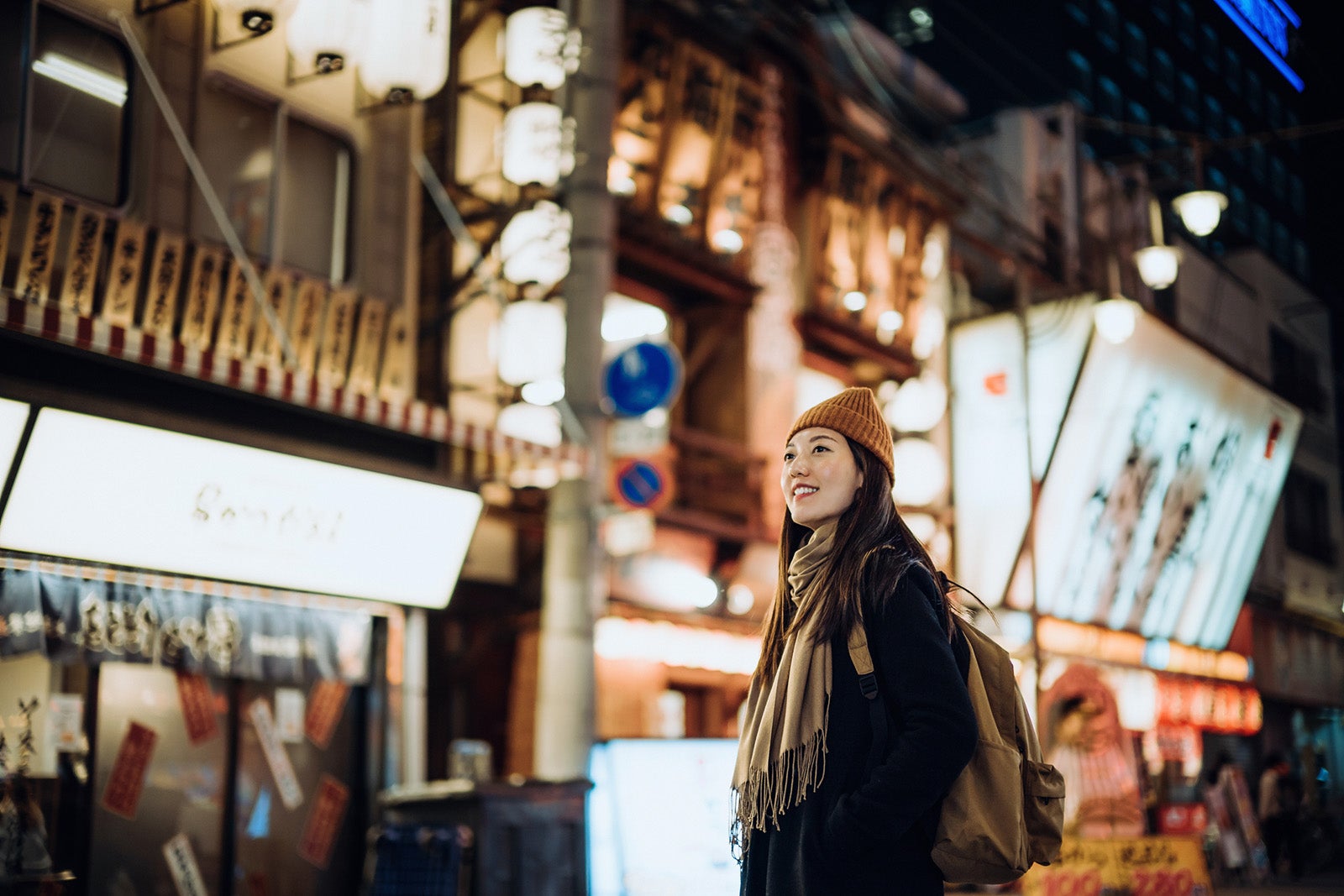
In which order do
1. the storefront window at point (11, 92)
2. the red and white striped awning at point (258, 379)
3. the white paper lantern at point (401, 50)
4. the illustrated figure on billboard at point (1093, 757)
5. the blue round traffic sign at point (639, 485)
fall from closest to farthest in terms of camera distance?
the red and white striped awning at point (258, 379), the storefront window at point (11, 92), the illustrated figure on billboard at point (1093, 757), the white paper lantern at point (401, 50), the blue round traffic sign at point (639, 485)

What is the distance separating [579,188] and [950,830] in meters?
7.91

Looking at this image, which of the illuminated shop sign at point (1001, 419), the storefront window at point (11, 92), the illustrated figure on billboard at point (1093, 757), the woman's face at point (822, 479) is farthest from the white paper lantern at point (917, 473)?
the woman's face at point (822, 479)

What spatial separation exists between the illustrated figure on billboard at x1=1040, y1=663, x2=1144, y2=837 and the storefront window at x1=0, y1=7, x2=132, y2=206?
29.3 feet

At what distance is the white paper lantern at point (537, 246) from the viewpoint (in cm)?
1447

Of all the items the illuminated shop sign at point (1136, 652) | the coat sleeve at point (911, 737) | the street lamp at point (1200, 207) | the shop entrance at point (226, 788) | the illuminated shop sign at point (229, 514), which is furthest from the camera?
the illuminated shop sign at point (1136, 652)

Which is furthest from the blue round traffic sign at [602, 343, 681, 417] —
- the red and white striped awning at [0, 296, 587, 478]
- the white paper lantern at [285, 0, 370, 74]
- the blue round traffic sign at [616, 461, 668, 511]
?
the white paper lantern at [285, 0, 370, 74]

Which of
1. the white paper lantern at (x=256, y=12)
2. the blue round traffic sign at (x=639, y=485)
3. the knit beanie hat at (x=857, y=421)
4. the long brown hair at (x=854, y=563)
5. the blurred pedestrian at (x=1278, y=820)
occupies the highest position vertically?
the white paper lantern at (x=256, y=12)

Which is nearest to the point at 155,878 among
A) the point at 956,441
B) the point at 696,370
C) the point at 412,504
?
the point at 412,504

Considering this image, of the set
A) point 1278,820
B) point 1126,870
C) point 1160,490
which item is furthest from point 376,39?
point 1278,820

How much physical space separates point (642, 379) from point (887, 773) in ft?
28.8

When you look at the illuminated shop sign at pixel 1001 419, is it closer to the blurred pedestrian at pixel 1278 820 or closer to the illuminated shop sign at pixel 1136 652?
the illuminated shop sign at pixel 1136 652

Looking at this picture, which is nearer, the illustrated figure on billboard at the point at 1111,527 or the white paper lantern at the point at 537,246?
the white paper lantern at the point at 537,246

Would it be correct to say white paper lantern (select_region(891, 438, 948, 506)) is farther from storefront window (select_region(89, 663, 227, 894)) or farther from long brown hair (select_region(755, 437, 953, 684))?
long brown hair (select_region(755, 437, 953, 684))

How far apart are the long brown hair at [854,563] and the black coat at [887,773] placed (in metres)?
0.05
